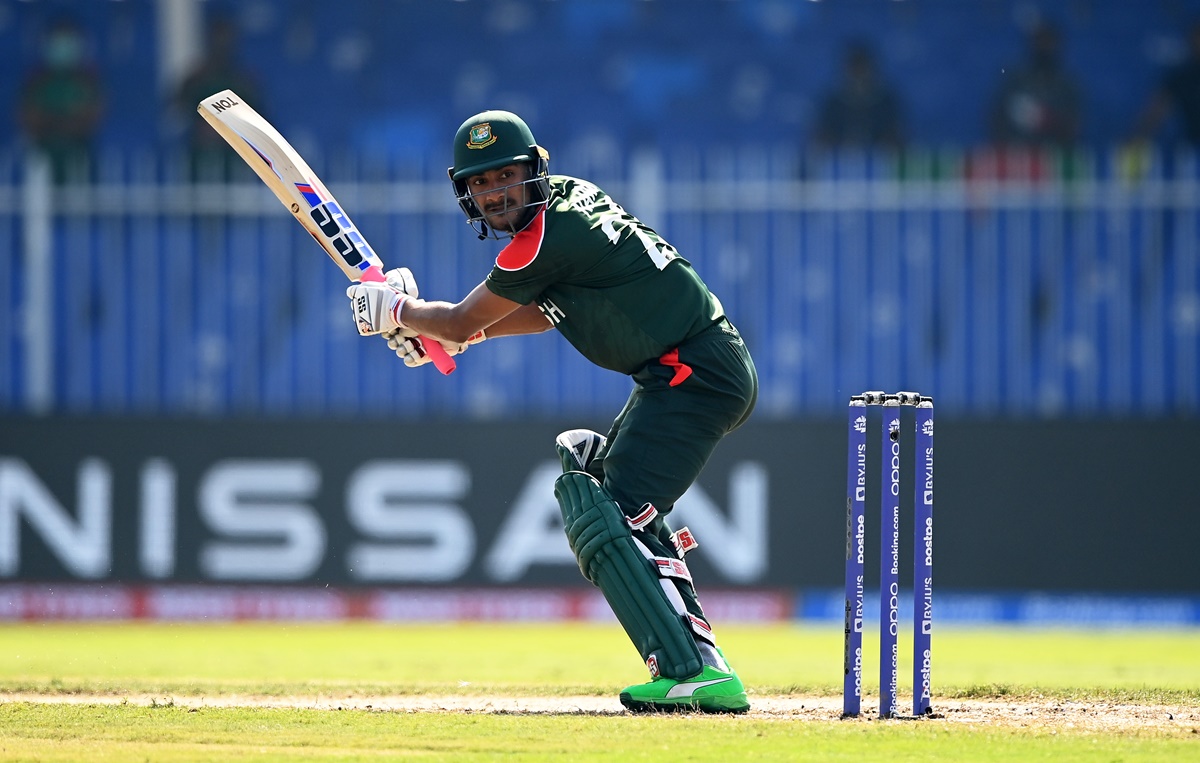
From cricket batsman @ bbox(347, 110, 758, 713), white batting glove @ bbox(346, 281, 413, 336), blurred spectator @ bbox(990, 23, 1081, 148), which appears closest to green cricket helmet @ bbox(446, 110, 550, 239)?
cricket batsman @ bbox(347, 110, 758, 713)

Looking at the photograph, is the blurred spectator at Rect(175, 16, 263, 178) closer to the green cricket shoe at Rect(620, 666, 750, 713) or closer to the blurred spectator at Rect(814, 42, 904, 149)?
the blurred spectator at Rect(814, 42, 904, 149)

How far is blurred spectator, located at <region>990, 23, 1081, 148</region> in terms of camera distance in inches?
521

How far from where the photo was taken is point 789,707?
5.24 meters

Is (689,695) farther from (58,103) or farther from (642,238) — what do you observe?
(58,103)

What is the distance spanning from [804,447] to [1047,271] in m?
3.21

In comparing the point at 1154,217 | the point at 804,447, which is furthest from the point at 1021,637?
the point at 1154,217

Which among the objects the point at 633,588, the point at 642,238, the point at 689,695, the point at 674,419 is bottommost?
the point at 689,695

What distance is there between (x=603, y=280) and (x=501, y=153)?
0.49 metres

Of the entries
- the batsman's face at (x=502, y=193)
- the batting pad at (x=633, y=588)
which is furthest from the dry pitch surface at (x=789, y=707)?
the batsman's face at (x=502, y=193)

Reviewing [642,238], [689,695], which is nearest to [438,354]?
[642,238]

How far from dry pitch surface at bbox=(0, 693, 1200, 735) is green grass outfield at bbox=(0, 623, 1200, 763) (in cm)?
1

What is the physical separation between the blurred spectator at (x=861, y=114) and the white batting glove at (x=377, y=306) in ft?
27.1

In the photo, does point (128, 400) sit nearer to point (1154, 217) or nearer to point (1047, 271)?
point (1047, 271)

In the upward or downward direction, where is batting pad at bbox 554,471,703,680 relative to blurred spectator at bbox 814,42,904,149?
downward
